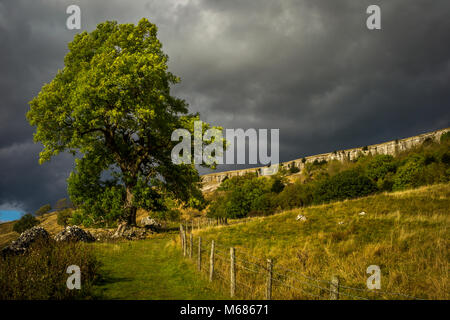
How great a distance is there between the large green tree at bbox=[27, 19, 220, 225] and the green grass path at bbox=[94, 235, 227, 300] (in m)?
7.89

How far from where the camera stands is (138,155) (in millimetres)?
29484

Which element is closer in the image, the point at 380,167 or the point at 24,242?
the point at 24,242

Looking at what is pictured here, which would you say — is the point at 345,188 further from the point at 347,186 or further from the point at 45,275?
the point at 45,275

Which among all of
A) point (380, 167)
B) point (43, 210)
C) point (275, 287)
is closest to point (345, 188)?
point (380, 167)

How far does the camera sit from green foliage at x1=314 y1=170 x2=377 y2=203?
5006cm

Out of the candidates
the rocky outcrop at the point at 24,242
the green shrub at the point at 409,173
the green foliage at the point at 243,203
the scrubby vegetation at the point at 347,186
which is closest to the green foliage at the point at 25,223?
the scrubby vegetation at the point at 347,186

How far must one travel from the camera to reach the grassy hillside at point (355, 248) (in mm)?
10391

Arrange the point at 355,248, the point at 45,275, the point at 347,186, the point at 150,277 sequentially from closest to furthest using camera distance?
the point at 45,275
the point at 150,277
the point at 355,248
the point at 347,186

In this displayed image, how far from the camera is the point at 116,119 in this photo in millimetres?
23688

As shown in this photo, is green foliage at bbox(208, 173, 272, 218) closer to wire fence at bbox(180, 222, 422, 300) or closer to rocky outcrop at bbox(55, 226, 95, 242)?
rocky outcrop at bbox(55, 226, 95, 242)

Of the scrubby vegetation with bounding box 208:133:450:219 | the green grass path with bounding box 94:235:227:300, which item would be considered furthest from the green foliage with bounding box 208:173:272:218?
the green grass path with bounding box 94:235:227:300

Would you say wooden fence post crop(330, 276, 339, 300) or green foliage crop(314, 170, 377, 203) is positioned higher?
green foliage crop(314, 170, 377, 203)

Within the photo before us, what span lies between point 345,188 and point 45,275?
4995cm
